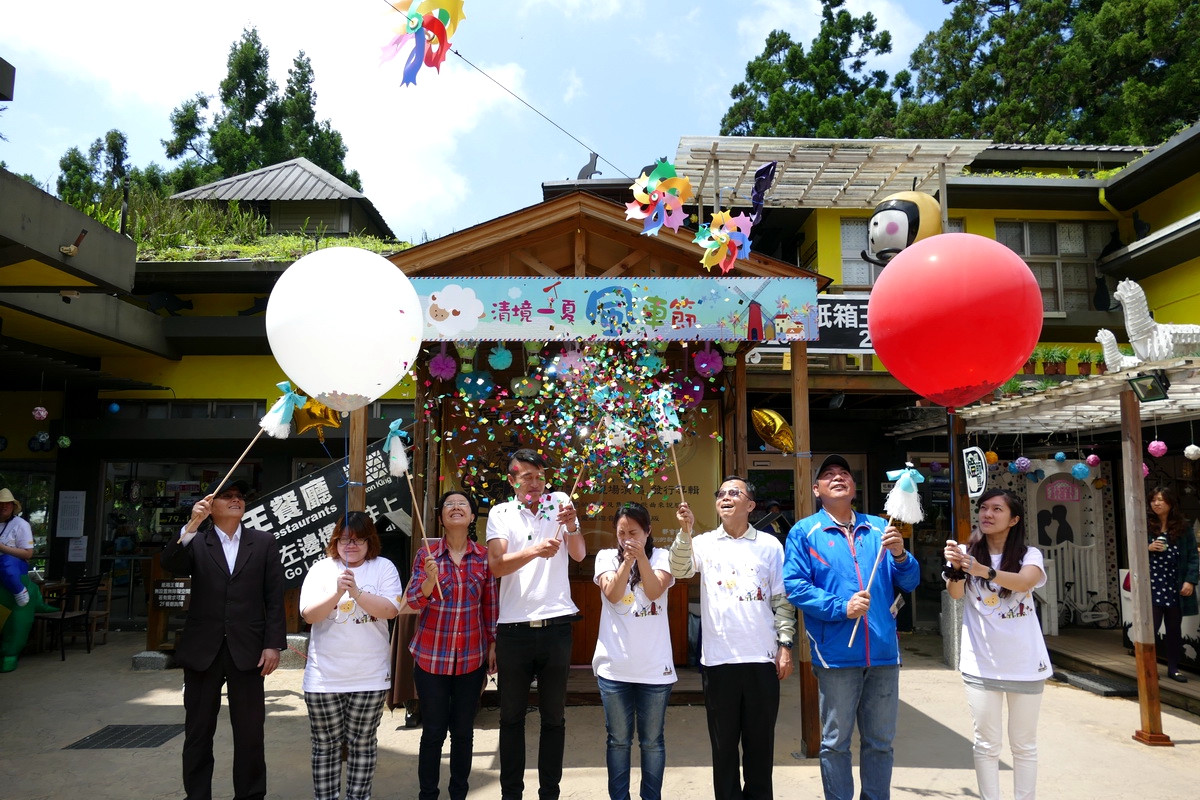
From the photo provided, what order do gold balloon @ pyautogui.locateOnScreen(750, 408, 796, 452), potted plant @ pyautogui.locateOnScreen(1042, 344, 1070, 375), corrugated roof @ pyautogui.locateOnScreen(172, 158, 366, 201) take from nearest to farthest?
gold balloon @ pyautogui.locateOnScreen(750, 408, 796, 452)
potted plant @ pyautogui.locateOnScreen(1042, 344, 1070, 375)
corrugated roof @ pyautogui.locateOnScreen(172, 158, 366, 201)

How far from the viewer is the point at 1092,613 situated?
9.41 metres

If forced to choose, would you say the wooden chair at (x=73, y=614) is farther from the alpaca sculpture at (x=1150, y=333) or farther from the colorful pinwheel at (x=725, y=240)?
the alpaca sculpture at (x=1150, y=333)

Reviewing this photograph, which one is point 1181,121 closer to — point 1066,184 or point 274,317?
point 1066,184

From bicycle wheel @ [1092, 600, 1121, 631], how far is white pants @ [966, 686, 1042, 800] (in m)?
7.23

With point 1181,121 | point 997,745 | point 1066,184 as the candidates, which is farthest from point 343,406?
point 1181,121

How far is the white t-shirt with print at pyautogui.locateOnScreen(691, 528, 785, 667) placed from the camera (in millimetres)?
3428

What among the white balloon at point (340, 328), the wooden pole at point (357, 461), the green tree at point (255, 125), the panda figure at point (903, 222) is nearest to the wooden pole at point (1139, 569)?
the panda figure at point (903, 222)

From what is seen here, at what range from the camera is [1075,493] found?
9578 millimetres

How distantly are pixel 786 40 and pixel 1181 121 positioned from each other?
1081 centimetres

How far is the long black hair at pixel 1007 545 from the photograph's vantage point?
11.7ft

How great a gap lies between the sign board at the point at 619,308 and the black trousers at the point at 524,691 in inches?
86.5

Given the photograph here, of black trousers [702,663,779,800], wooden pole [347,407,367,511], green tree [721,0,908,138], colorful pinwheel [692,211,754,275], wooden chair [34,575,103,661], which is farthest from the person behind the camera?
green tree [721,0,908,138]

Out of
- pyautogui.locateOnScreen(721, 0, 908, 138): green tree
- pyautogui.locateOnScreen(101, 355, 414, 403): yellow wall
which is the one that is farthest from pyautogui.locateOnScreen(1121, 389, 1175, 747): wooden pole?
pyautogui.locateOnScreen(721, 0, 908, 138): green tree

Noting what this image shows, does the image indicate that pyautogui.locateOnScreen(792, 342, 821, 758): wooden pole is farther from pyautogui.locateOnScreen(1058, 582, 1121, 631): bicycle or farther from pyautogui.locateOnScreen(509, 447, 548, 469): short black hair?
pyautogui.locateOnScreen(1058, 582, 1121, 631): bicycle
